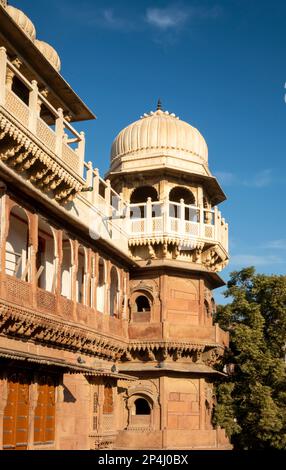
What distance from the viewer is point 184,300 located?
24.2 meters

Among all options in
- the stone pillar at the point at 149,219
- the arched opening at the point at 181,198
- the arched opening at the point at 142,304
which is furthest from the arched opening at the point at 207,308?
the stone pillar at the point at 149,219

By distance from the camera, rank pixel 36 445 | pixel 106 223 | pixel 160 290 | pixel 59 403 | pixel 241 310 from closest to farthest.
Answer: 1. pixel 36 445
2. pixel 59 403
3. pixel 106 223
4. pixel 160 290
5. pixel 241 310

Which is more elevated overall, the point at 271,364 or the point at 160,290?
the point at 160,290

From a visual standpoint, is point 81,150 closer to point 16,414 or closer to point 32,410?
point 32,410

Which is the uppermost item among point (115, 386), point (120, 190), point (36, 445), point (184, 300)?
point (120, 190)

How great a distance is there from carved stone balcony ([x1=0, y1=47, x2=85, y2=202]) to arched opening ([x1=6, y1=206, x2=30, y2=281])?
121 cm

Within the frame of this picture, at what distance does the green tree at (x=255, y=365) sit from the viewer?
82.5 ft

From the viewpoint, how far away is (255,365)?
2620cm

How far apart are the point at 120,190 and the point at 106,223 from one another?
193 inches

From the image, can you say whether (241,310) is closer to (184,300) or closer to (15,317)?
(184,300)

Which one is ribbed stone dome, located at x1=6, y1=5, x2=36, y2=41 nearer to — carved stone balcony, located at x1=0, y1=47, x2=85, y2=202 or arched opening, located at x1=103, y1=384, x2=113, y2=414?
carved stone balcony, located at x1=0, y1=47, x2=85, y2=202

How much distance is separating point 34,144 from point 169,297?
10.3 metres

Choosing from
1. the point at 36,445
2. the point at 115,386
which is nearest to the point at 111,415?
the point at 115,386

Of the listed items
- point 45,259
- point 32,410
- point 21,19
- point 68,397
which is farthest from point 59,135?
point 68,397
